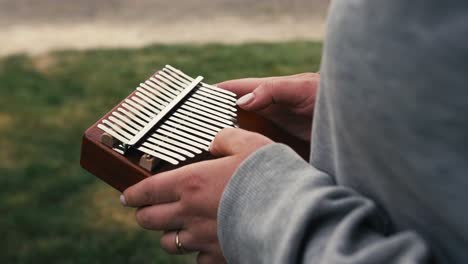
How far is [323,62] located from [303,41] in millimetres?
4520

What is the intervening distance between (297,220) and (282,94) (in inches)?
23.7

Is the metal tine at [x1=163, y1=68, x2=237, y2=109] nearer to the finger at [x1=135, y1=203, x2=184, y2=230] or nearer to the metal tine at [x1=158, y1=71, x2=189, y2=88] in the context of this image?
the metal tine at [x1=158, y1=71, x2=189, y2=88]

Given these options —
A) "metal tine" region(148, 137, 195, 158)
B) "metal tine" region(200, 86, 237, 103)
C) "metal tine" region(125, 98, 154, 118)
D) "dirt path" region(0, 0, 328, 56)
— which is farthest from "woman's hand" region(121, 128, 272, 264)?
"dirt path" region(0, 0, 328, 56)

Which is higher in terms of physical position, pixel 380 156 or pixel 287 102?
pixel 380 156

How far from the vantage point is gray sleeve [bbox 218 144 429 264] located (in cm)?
89

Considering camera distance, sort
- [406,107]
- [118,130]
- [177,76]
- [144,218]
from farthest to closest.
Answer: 1. [177,76]
2. [118,130]
3. [144,218]
4. [406,107]

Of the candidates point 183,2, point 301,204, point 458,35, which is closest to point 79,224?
point 301,204

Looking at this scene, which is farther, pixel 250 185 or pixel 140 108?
pixel 140 108

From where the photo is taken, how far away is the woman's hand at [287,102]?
59.0 inches

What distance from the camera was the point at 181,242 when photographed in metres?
1.27

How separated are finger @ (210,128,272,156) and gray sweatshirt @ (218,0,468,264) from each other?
12 centimetres

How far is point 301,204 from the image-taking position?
951 millimetres

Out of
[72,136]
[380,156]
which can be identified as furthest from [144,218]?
[72,136]

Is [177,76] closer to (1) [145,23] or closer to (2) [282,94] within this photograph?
(2) [282,94]
